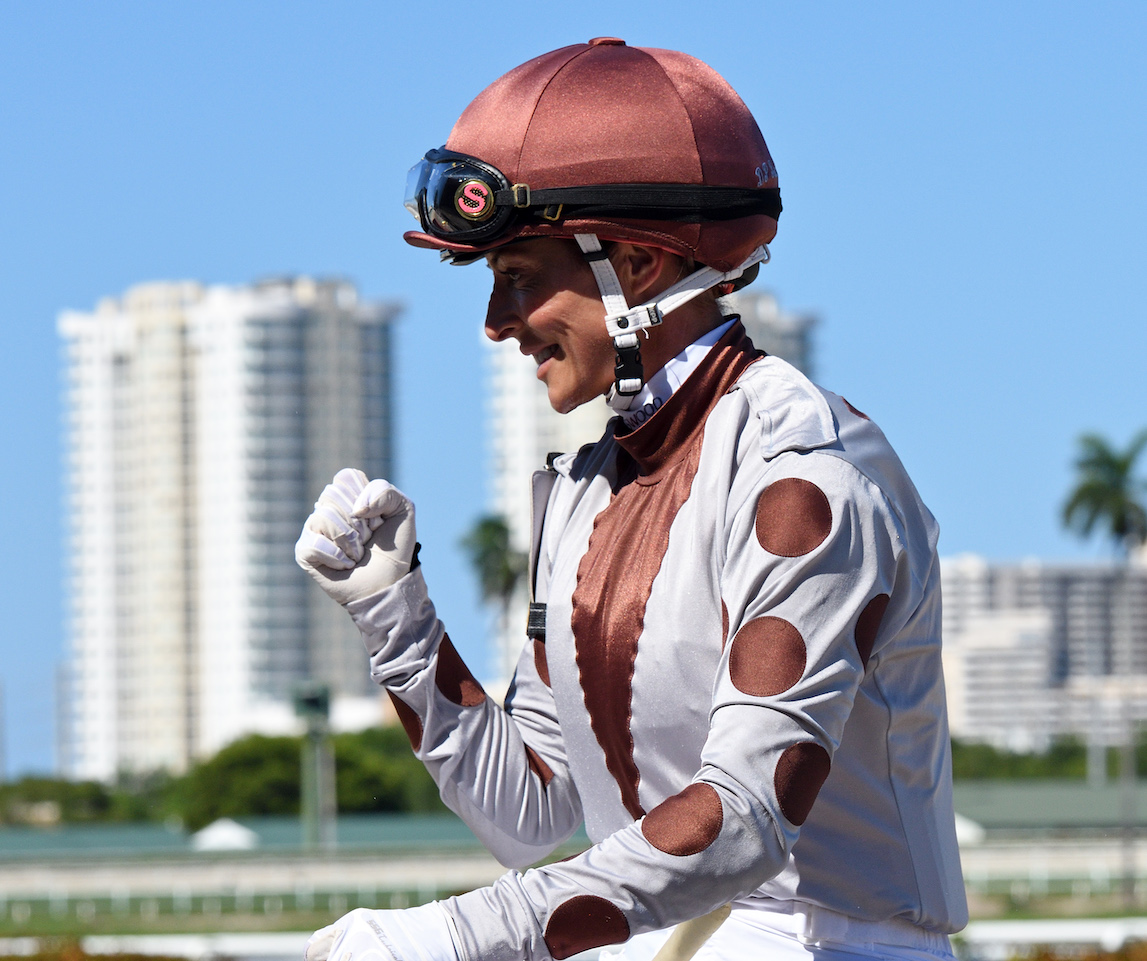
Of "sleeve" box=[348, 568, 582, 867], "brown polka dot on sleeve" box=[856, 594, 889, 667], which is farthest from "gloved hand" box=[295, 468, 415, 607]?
"brown polka dot on sleeve" box=[856, 594, 889, 667]

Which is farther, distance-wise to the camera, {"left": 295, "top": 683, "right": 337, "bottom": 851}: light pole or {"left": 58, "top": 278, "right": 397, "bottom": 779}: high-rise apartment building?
{"left": 58, "top": 278, "right": 397, "bottom": 779}: high-rise apartment building

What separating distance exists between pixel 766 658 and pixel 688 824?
0.22 m

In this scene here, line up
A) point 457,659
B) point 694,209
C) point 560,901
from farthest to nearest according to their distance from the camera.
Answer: point 457,659 → point 694,209 → point 560,901

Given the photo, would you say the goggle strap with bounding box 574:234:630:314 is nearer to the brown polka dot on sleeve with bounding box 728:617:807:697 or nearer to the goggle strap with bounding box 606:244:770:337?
the goggle strap with bounding box 606:244:770:337

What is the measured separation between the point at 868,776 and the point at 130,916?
3280 centimetres

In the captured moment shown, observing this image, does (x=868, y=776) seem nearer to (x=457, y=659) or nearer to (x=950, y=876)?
(x=950, y=876)

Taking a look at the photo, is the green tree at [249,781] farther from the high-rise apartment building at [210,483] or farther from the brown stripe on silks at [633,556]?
the brown stripe on silks at [633,556]

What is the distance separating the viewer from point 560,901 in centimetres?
214

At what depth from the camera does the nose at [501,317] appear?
2.67m

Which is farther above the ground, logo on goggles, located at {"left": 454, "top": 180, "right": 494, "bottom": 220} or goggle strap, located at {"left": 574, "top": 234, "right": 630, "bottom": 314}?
logo on goggles, located at {"left": 454, "top": 180, "right": 494, "bottom": 220}

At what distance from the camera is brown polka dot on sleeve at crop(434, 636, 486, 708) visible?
2.97 metres

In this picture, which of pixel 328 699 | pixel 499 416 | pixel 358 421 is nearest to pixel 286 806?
pixel 328 699

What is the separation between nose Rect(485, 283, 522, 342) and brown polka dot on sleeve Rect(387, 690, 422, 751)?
64cm

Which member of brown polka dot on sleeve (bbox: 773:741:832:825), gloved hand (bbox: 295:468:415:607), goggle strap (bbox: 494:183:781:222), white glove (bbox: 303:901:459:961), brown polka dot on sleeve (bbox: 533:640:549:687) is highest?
goggle strap (bbox: 494:183:781:222)
